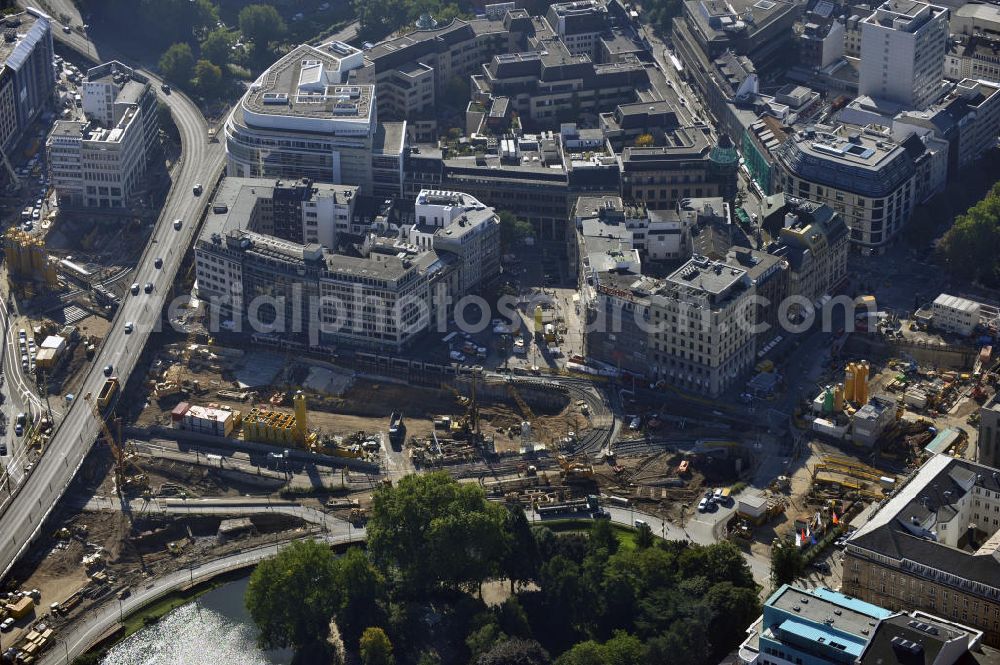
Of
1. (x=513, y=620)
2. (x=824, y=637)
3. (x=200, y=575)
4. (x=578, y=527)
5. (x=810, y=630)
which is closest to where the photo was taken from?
(x=824, y=637)

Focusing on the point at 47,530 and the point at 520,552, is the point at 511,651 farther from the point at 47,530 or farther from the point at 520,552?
the point at 47,530

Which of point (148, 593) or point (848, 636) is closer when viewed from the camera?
point (848, 636)

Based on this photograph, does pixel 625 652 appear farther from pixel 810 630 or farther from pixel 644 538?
pixel 644 538

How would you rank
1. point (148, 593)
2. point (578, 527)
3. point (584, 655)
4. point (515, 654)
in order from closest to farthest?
1. point (584, 655)
2. point (515, 654)
3. point (148, 593)
4. point (578, 527)

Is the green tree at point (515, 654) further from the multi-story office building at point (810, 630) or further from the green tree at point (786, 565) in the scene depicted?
the green tree at point (786, 565)

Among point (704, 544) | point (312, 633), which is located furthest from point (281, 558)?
point (704, 544)

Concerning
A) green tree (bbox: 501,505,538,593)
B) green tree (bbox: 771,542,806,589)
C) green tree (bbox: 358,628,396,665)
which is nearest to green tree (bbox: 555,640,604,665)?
green tree (bbox: 501,505,538,593)

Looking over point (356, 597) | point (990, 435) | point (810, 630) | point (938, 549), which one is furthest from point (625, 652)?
point (990, 435)
